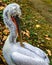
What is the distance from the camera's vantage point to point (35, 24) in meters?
8.56

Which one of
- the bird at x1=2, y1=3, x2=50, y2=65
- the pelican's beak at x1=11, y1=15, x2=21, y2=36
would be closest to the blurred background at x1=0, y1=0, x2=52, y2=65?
the bird at x1=2, y1=3, x2=50, y2=65

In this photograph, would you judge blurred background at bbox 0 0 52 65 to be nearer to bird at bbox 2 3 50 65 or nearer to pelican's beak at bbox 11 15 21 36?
bird at bbox 2 3 50 65

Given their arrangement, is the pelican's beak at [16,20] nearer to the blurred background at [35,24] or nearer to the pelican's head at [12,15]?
the pelican's head at [12,15]

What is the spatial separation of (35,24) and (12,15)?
9.21ft

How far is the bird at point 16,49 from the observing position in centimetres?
572

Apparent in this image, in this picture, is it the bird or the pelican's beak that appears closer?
the bird

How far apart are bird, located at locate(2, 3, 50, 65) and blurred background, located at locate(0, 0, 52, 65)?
3.20ft

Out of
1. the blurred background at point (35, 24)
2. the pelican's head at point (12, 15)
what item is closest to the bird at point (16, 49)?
the pelican's head at point (12, 15)

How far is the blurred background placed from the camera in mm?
7621

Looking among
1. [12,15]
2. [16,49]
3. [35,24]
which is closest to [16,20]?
[12,15]

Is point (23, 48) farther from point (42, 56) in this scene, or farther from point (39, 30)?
point (39, 30)

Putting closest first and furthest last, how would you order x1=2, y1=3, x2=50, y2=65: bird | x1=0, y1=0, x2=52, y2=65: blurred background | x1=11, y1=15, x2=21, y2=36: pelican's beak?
x1=2, y1=3, x2=50, y2=65: bird, x1=11, y1=15, x2=21, y2=36: pelican's beak, x1=0, y1=0, x2=52, y2=65: blurred background

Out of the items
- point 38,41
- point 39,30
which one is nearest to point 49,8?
point 39,30

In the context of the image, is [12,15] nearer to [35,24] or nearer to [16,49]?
[16,49]
